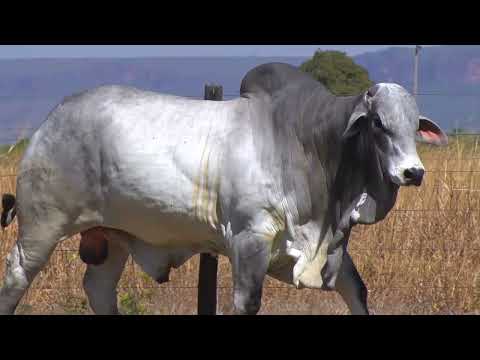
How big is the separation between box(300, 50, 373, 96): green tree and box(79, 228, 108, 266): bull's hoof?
868cm

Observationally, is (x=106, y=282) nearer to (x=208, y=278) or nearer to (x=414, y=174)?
(x=208, y=278)

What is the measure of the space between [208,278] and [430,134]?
193 cm

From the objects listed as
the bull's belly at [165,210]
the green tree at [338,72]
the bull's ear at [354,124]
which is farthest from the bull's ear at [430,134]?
the green tree at [338,72]

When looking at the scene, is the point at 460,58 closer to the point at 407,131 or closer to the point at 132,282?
the point at 132,282

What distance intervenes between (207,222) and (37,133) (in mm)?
1167

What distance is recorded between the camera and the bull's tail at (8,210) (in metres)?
6.70

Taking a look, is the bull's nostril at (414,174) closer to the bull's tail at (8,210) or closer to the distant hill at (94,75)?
the bull's tail at (8,210)

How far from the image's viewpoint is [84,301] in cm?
798

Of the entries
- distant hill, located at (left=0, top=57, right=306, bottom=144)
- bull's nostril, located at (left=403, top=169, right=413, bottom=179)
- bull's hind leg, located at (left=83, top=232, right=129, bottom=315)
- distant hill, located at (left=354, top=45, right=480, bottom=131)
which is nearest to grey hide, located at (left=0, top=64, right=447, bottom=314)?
bull's nostril, located at (left=403, top=169, right=413, bottom=179)

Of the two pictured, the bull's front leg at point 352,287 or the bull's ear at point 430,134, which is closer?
the bull's ear at point 430,134

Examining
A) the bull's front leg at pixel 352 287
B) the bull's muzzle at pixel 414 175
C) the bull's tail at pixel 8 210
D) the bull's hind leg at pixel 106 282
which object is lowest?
the bull's hind leg at pixel 106 282

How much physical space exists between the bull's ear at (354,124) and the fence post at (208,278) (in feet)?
5.25

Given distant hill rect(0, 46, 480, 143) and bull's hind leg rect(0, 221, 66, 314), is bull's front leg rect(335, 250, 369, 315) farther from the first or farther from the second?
distant hill rect(0, 46, 480, 143)

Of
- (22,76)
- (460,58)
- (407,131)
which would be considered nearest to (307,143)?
(407,131)
